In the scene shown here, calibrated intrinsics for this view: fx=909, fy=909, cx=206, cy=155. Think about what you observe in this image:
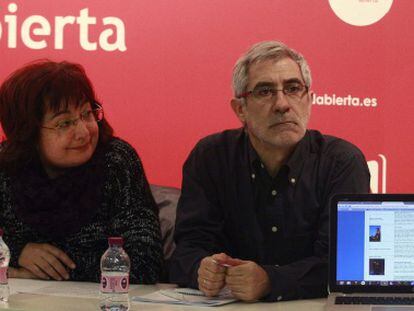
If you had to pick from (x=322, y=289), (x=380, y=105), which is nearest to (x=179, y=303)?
(x=322, y=289)

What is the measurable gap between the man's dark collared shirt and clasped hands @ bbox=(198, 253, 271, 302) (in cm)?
16

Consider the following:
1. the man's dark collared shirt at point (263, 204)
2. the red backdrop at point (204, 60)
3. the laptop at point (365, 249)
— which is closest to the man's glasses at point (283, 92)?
the man's dark collared shirt at point (263, 204)

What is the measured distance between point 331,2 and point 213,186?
116cm

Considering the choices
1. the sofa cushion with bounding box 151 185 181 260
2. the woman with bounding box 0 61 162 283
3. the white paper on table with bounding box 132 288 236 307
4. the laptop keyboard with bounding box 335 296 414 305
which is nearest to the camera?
the laptop keyboard with bounding box 335 296 414 305

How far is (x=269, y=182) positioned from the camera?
2.79 meters

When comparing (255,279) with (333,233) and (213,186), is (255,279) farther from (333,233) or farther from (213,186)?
(213,186)

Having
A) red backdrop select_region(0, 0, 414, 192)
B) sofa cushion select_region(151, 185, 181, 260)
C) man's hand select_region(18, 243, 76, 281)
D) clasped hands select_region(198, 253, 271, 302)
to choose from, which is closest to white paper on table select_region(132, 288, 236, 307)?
clasped hands select_region(198, 253, 271, 302)

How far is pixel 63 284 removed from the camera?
2.80m

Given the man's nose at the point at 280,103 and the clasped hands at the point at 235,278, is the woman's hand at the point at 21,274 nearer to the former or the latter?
the clasped hands at the point at 235,278

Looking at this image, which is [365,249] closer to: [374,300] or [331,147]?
[374,300]

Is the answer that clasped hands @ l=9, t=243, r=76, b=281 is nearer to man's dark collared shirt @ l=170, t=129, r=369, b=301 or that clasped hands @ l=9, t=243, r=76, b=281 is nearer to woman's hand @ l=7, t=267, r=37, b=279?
woman's hand @ l=7, t=267, r=37, b=279

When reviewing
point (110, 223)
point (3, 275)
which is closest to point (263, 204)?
point (110, 223)

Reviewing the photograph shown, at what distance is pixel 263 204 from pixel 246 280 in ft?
1.30

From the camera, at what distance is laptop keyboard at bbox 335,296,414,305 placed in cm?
234
